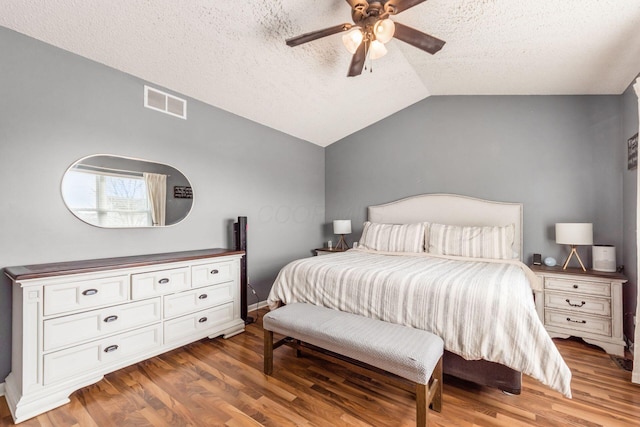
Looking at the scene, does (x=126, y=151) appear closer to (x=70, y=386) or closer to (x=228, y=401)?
(x=70, y=386)

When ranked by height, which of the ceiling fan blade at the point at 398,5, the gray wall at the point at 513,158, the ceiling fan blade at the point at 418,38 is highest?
the ceiling fan blade at the point at 398,5

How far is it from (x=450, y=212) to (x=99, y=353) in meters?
3.75

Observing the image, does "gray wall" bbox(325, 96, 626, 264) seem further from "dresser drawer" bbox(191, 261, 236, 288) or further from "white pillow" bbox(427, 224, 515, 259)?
"dresser drawer" bbox(191, 261, 236, 288)

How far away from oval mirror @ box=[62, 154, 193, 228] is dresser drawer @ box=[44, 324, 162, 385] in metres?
0.90

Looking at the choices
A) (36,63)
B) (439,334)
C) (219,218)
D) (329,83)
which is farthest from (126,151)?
(439,334)

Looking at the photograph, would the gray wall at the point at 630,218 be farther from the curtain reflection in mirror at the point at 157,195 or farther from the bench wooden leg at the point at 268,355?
the curtain reflection in mirror at the point at 157,195

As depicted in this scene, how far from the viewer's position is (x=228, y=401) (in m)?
1.80

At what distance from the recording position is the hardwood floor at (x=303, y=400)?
163 cm

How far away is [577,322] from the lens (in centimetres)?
261

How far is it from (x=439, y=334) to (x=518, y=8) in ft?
7.33

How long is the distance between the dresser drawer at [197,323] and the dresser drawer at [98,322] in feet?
0.53

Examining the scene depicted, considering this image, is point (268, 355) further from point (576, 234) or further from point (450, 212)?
point (576, 234)

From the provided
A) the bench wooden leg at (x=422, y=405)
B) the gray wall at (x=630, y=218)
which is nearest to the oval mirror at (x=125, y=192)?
the bench wooden leg at (x=422, y=405)

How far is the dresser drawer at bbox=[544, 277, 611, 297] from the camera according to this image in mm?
2519
